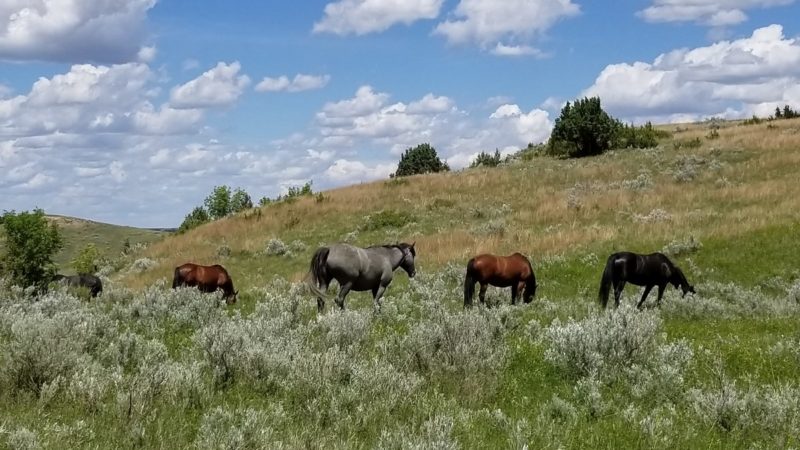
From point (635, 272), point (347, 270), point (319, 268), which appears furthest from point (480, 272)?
point (319, 268)

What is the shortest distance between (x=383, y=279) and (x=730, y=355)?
9.22 metres

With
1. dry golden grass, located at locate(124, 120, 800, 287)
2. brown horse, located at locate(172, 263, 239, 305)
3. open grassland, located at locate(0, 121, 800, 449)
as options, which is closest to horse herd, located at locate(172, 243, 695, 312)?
open grassland, located at locate(0, 121, 800, 449)

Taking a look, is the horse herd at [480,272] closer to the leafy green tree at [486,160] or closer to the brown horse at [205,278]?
the brown horse at [205,278]

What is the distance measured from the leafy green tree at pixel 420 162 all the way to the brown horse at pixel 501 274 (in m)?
51.4

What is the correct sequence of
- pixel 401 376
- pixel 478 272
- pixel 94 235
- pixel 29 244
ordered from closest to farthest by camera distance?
pixel 401 376
pixel 478 272
pixel 29 244
pixel 94 235

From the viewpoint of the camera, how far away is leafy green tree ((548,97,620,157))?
4575 centimetres

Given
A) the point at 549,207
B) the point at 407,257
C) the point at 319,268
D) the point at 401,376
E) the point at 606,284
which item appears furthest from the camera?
the point at 549,207

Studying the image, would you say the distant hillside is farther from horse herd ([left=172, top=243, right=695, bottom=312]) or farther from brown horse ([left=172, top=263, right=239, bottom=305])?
horse herd ([left=172, top=243, right=695, bottom=312])

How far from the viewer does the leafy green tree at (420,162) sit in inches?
2729

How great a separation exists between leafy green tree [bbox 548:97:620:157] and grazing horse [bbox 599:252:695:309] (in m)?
29.7

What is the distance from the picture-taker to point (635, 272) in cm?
1700

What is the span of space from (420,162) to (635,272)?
2103 inches

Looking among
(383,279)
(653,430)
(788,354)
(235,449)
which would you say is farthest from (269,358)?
(383,279)

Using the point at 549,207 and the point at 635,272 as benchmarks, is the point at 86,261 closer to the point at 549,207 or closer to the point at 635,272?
the point at 549,207
